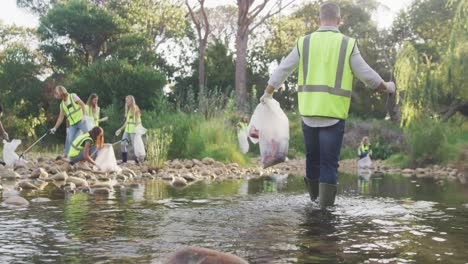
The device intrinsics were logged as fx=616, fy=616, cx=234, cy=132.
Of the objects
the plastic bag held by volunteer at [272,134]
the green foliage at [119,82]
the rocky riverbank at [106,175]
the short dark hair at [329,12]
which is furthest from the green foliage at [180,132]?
the short dark hair at [329,12]

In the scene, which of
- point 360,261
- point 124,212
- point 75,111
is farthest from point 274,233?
point 75,111

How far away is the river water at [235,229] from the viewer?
314 centimetres

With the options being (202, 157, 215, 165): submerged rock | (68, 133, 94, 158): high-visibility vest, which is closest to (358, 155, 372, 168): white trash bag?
(202, 157, 215, 165): submerged rock

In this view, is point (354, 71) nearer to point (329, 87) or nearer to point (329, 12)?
point (329, 87)

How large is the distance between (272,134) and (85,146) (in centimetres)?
457

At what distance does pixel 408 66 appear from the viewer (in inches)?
806

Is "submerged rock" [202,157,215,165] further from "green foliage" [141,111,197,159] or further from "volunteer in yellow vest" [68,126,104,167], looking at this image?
"volunteer in yellow vest" [68,126,104,167]

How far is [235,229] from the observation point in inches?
159

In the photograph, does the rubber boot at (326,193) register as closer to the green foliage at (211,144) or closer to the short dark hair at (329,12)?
the short dark hair at (329,12)

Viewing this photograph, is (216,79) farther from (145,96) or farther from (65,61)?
(145,96)

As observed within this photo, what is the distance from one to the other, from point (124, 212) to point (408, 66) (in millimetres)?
17164

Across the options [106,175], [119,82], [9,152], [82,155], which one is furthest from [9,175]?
[119,82]

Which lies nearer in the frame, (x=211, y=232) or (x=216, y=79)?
(x=211, y=232)

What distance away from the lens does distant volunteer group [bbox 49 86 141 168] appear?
32.8 feet
